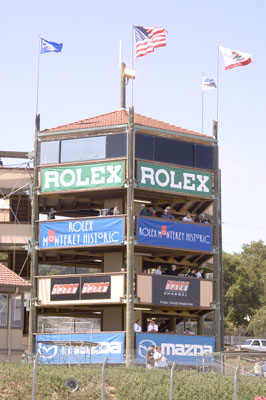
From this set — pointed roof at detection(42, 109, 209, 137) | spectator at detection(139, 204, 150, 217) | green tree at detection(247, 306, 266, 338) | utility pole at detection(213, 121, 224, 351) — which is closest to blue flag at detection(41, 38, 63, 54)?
pointed roof at detection(42, 109, 209, 137)

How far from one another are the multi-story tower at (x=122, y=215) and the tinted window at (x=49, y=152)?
61mm

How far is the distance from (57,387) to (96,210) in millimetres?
28522

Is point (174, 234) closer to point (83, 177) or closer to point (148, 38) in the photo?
point (83, 177)

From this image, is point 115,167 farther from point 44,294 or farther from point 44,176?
point 44,294

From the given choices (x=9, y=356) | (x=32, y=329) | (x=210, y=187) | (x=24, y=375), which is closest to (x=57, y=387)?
(x=24, y=375)

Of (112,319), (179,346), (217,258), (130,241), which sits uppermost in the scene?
(130,241)

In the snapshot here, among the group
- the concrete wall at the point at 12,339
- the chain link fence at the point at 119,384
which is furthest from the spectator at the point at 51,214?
the chain link fence at the point at 119,384

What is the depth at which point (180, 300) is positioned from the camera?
5138cm

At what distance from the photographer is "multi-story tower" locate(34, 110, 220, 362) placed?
50.4 meters

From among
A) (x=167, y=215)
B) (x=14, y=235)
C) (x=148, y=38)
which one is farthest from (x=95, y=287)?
(x=148, y=38)

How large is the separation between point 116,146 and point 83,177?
2.69m

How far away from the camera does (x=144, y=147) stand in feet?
169

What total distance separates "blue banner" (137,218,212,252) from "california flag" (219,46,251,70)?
392 inches

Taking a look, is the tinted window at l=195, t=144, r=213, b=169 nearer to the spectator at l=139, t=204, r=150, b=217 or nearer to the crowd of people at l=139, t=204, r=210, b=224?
the crowd of people at l=139, t=204, r=210, b=224
